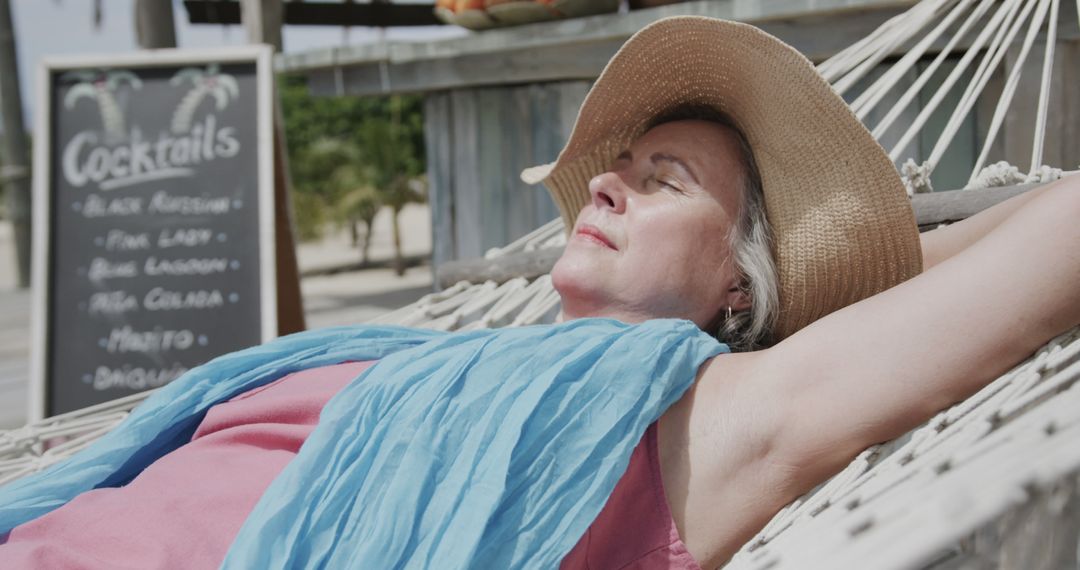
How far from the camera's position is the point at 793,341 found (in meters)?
1.05

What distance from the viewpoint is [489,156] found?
11.8 feet

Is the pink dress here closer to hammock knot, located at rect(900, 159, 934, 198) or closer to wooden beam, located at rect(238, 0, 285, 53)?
hammock knot, located at rect(900, 159, 934, 198)

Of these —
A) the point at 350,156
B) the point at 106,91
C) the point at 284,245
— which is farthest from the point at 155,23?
the point at 350,156

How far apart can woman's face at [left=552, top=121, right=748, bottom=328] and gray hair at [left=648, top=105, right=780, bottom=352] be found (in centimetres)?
1

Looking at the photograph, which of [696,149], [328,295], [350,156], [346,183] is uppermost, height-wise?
[696,149]

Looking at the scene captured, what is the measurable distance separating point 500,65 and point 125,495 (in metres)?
2.38

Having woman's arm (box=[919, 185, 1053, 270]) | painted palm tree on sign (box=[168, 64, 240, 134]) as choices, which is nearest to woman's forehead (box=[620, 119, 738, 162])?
woman's arm (box=[919, 185, 1053, 270])

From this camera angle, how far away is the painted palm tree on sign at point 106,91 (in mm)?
3184

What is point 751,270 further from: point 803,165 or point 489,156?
point 489,156

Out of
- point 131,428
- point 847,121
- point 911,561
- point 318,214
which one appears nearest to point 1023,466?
point 911,561

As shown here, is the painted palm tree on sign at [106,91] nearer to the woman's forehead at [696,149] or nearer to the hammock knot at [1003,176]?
the woman's forehead at [696,149]

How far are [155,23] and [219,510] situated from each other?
341 cm

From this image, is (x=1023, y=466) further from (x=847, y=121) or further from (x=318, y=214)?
(x=318, y=214)

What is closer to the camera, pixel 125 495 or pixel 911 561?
pixel 911 561
